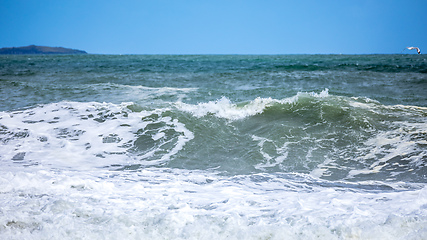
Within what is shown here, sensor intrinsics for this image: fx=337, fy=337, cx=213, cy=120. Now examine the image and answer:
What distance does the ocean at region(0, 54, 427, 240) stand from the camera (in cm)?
247

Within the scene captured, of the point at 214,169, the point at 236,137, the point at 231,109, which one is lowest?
the point at 214,169

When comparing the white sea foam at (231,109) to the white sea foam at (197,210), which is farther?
the white sea foam at (231,109)

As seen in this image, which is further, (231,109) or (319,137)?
(231,109)

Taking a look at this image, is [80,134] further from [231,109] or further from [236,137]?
[231,109]

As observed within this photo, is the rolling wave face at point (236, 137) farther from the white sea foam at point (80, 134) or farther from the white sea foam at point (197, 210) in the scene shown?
the white sea foam at point (197, 210)

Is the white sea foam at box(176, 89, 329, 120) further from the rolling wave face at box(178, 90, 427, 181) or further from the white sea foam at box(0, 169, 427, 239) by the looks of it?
the white sea foam at box(0, 169, 427, 239)

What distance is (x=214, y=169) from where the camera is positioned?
4.53 metres

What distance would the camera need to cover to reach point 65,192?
3219 millimetres

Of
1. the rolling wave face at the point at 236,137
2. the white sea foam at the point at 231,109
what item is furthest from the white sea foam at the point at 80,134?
the white sea foam at the point at 231,109

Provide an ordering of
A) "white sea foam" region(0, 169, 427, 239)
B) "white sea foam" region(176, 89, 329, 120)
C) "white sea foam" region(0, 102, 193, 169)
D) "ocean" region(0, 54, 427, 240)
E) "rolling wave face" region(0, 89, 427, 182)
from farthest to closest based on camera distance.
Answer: "white sea foam" region(176, 89, 329, 120), "white sea foam" region(0, 102, 193, 169), "rolling wave face" region(0, 89, 427, 182), "ocean" region(0, 54, 427, 240), "white sea foam" region(0, 169, 427, 239)

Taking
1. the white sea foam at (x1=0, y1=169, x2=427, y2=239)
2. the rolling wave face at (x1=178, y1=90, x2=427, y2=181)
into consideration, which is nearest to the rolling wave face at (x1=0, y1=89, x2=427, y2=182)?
the rolling wave face at (x1=178, y1=90, x2=427, y2=181)

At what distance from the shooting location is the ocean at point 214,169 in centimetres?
247

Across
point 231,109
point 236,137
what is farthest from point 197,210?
point 231,109

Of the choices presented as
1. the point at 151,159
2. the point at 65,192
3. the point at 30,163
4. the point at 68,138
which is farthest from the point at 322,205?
the point at 68,138
